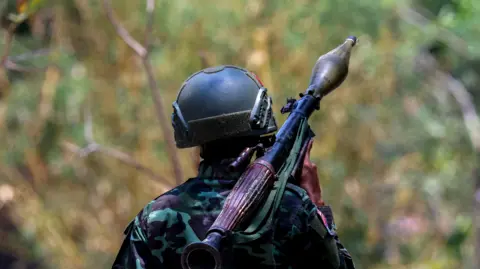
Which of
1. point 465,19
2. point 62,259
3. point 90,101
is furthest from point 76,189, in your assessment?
point 465,19

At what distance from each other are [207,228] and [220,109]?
1.18 feet

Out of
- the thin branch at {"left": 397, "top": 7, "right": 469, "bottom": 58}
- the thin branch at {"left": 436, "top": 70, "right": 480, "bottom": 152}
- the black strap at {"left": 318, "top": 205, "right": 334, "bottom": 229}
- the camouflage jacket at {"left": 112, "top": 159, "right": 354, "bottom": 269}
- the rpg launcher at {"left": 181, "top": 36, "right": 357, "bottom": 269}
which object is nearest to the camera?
the rpg launcher at {"left": 181, "top": 36, "right": 357, "bottom": 269}

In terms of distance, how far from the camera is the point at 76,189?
8086mm

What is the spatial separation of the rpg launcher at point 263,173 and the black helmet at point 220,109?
0.10 metres

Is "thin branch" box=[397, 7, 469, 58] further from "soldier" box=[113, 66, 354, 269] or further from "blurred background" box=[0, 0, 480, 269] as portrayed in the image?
"soldier" box=[113, 66, 354, 269]

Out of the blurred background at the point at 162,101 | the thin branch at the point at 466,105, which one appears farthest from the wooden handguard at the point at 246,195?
the thin branch at the point at 466,105

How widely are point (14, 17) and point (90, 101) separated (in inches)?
111

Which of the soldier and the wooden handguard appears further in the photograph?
the soldier

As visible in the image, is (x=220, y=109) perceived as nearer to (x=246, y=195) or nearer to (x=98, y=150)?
(x=246, y=195)

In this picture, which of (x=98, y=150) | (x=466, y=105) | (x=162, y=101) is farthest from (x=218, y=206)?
(x=466, y=105)

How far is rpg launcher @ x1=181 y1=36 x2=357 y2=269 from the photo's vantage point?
1.84 meters

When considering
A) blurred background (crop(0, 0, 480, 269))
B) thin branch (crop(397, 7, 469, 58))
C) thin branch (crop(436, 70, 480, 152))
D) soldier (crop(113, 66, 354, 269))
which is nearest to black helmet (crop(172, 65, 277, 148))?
soldier (crop(113, 66, 354, 269))

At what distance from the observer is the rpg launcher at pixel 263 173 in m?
1.84

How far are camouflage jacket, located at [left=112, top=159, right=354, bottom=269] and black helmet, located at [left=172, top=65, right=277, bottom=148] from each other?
0.11 meters
